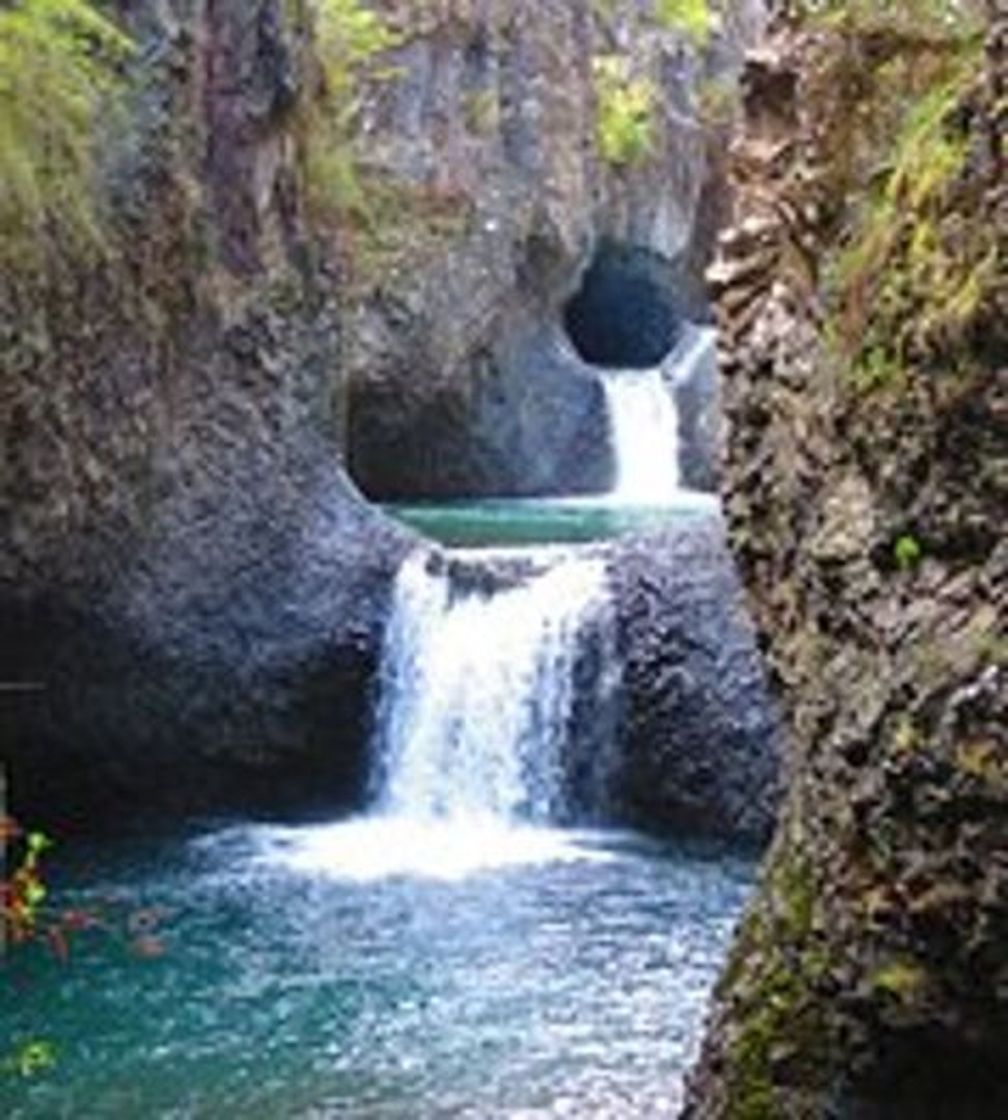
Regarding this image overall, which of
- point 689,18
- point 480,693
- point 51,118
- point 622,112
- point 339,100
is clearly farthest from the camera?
point 689,18

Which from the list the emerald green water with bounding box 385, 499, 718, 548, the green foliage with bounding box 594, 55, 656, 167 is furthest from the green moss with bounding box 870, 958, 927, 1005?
the green foliage with bounding box 594, 55, 656, 167

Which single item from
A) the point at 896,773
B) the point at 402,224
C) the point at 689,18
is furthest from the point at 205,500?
the point at 689,18

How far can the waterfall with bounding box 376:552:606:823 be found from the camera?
52.5ft

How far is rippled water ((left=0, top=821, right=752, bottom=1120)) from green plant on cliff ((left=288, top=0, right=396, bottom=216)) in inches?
244

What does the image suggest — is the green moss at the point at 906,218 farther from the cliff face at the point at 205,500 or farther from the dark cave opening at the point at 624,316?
the dark cave opening at the point at 624,316

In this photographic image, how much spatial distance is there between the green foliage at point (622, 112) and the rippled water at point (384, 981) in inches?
617

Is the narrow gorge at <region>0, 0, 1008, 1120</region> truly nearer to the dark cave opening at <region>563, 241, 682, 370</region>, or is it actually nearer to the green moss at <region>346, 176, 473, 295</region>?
the green moss at <region>346, 176, 473, 295</region>

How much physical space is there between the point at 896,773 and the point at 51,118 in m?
9.86

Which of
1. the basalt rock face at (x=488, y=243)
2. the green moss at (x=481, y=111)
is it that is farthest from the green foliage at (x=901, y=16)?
the green moss at (x=481, y=111)

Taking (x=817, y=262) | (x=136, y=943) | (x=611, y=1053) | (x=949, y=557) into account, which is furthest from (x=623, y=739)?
(x=136, y=943)

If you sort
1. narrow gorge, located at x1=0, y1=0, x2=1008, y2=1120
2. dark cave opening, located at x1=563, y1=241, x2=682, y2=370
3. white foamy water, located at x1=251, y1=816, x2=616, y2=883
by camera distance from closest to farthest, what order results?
narrow gorge, located at x1=0, y1=0, x2=1008, y2=1120, white foamy water, located at x1=251, y1=816, x2=616, y2=883, dark cave opening, located at x1=563, y1=241, x2=682, y2=370

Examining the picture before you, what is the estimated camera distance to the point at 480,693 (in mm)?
16359

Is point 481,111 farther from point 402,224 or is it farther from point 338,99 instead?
point 338,99

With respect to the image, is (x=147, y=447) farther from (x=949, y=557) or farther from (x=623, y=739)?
(x=949, y=557)
